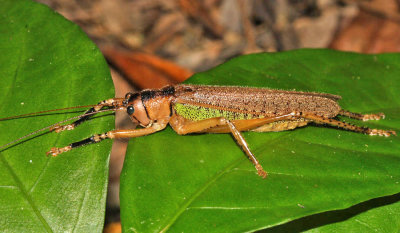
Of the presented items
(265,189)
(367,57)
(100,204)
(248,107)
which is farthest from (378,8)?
(100,204)

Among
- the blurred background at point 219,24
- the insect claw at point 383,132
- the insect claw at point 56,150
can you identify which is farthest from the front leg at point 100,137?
the blurred background at point 219,24

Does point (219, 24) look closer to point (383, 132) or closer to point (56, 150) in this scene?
point (383, 132)

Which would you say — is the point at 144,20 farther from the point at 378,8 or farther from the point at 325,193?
the point at 325,193

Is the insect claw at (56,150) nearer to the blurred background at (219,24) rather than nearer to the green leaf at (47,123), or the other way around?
the green leaf at (47,123)

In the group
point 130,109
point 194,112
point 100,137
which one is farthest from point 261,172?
point 130,109

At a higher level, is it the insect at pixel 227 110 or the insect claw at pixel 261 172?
the insect at pixel 227 110
